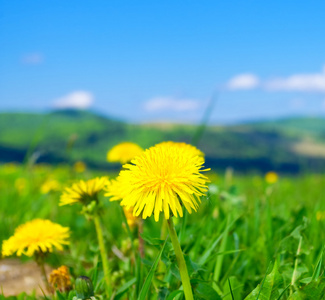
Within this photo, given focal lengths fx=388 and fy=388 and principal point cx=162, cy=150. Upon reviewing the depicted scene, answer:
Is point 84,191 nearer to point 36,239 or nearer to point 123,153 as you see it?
point 36,239

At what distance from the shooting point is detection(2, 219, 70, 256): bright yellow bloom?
5.43 feet

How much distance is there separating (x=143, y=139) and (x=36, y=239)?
194 feet

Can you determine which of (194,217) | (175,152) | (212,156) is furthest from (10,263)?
(212,156)

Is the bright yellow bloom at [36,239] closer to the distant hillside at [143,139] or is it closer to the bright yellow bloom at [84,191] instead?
the bright yellow bloom at [84,191]

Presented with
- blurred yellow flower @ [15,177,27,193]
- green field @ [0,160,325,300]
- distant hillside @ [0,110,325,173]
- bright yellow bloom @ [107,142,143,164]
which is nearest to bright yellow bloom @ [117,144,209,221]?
green field @ [0,160,325,300]

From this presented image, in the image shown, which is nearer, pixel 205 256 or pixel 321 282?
pixel 321 282

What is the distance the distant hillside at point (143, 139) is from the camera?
56.0 metres

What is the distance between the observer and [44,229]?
1730 millimetres

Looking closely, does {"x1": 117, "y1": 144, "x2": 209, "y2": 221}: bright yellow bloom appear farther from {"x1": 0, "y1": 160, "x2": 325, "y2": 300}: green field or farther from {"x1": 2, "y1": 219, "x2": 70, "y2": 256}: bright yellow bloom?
{"x1": 2, "y1": 219, "x2": 70, "y2": 256}: bright yellow bloom

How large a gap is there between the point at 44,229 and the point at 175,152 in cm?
79

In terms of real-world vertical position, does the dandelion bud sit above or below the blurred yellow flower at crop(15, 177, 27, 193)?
above

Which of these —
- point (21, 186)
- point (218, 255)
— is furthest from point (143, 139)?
point (218, 255)

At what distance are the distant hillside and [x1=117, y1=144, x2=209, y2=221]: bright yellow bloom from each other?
50.5 metres

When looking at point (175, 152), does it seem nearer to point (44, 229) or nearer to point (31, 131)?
point (44, 229)
